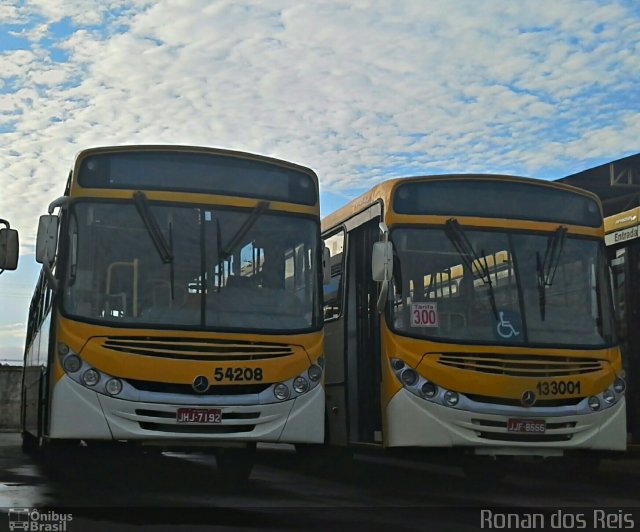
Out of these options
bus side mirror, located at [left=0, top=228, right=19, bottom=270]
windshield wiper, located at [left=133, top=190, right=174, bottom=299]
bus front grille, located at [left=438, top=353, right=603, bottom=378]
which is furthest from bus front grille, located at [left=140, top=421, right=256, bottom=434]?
bus front grille, located at [left=438, top=353, right=603, bottom=378]

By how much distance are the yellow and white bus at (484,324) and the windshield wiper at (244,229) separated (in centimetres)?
123

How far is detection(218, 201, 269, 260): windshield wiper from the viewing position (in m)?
10.3

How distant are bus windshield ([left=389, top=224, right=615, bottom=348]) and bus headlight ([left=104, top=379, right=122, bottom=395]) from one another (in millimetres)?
2953

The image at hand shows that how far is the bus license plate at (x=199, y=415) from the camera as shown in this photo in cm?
948

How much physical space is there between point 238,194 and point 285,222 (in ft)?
1.86

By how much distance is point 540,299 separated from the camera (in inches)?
433

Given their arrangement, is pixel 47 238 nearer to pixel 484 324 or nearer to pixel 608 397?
pixel 484 324

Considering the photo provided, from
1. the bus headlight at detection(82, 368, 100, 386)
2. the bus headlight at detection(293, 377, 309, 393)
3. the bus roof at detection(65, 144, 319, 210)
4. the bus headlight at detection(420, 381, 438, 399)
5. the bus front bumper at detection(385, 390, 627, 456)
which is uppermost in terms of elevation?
the bus roof at detection(65, 144, 319, 210)

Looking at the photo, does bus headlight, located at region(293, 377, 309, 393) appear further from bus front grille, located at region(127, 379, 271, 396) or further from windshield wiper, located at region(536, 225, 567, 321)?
windshield wiper, located at region(536, 225, 567, 321)

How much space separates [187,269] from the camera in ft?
33.1

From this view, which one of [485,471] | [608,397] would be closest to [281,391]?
[485,471]

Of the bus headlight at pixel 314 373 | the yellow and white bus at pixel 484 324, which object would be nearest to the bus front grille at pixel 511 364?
the yellow and white bus at pixel 484 324

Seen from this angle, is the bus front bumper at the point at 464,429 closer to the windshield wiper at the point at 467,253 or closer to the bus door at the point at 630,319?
the windshield wiper at the point at 467,253

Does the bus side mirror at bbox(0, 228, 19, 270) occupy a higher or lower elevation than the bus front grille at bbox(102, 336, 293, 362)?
higher
